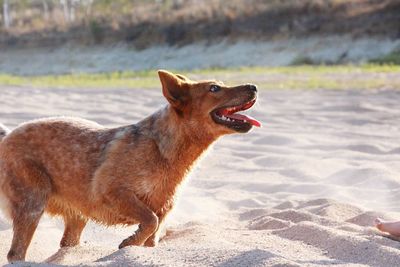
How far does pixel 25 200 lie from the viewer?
6062mm

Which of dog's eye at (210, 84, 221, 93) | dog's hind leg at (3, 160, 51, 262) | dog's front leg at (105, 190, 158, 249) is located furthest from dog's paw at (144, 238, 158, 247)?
dog's eye at (210, 84, 221, 93)

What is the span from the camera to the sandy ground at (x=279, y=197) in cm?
551

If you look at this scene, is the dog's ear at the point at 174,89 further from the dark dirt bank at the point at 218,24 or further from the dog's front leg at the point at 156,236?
the dark dirt bank at the point at 218,24

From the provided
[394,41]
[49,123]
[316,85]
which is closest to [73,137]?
[49,123]

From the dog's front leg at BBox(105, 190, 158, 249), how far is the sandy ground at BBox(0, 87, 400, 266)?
0.20 metres

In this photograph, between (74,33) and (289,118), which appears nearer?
(289,118)

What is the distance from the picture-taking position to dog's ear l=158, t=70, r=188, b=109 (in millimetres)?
6109

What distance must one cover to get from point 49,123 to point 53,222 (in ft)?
4.31

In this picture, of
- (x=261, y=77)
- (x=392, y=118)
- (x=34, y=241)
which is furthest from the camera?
(x=261, y=77)

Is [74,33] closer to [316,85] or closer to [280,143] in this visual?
[316,85]

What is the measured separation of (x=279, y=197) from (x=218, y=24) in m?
34.9

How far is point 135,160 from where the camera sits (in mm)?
6074

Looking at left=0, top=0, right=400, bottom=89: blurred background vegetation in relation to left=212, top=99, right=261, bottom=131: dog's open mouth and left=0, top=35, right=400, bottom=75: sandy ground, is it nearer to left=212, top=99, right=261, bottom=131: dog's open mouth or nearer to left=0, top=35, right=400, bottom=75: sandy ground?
left=0, top=35, right=400, bottom=75: sandy ground

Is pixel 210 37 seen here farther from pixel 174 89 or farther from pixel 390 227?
pixel 390 227
